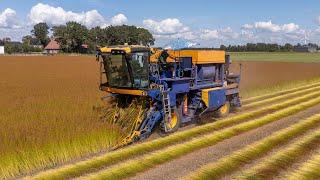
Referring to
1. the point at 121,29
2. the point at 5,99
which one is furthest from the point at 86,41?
the point at 5,99

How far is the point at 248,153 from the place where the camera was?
8625mm

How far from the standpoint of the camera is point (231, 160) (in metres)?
8.12

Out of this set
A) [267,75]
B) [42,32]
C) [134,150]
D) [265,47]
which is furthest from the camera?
[42,32]

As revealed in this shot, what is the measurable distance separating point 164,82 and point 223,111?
3.62 m

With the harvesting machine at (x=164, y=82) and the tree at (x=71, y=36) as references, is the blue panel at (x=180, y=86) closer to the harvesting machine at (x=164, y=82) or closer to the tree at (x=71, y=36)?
the harvesting machine at (x=164, y=82)

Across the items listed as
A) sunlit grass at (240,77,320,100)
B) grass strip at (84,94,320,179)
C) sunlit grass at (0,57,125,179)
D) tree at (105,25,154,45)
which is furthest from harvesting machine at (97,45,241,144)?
tree at (105,25,154,45)

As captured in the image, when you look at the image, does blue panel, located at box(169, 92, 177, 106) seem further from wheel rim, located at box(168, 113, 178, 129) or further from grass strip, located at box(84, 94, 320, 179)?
grass strip, located at box(84, 94, 320, 179)

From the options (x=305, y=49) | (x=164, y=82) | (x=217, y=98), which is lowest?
(x=217, y=98)

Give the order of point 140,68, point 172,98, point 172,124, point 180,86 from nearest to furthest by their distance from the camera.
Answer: point 140,68 < point 172,98 < point 172,124 < point 180,86

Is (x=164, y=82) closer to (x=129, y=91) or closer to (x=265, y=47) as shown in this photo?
(x=129, y=91)

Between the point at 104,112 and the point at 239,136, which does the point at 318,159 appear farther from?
the point at 104,112

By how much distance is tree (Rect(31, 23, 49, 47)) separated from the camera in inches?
4683

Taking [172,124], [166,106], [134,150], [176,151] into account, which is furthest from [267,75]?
[134,150]

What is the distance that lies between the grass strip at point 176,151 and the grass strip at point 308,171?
7.32 ft
